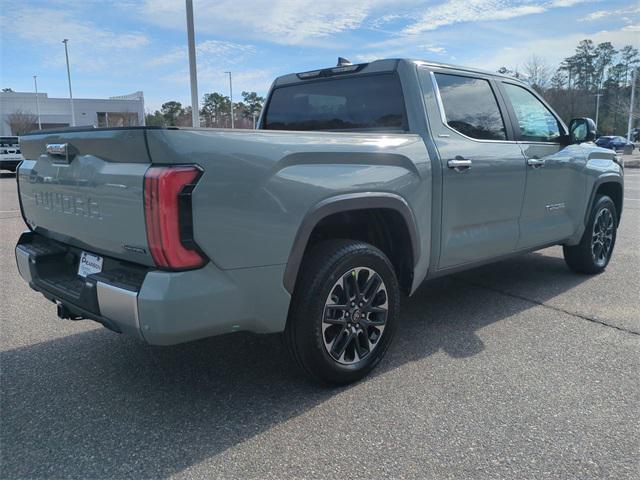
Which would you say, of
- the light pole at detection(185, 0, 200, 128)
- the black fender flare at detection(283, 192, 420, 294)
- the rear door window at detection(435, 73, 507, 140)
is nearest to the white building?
the light pole at detection(185, 0, 200, 128)

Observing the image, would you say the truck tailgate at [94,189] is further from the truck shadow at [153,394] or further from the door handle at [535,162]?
the door handle at [535,162]

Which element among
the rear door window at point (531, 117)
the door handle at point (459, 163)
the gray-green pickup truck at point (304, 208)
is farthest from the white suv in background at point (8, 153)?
the door handle at point (459, 163)

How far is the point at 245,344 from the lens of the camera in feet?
12.6

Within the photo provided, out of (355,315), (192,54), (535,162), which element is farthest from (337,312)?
(192,54)

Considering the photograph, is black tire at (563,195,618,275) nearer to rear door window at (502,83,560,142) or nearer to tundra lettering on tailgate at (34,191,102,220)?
rear door window at (502,83,560,142)

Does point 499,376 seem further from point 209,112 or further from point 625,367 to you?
point 209,112

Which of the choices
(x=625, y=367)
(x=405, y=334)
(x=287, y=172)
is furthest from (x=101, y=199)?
(x=625, y=367)

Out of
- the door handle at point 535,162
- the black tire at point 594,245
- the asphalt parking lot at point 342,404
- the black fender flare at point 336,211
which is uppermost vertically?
the door handle at point 535,162

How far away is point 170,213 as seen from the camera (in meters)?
2.34

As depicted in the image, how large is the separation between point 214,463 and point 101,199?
4.43 ft

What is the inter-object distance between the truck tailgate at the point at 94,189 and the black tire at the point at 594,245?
14.8 feet

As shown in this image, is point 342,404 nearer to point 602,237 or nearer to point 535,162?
point 535,162

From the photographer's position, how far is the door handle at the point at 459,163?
365cm

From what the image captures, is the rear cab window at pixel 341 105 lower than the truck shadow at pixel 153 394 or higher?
higher
